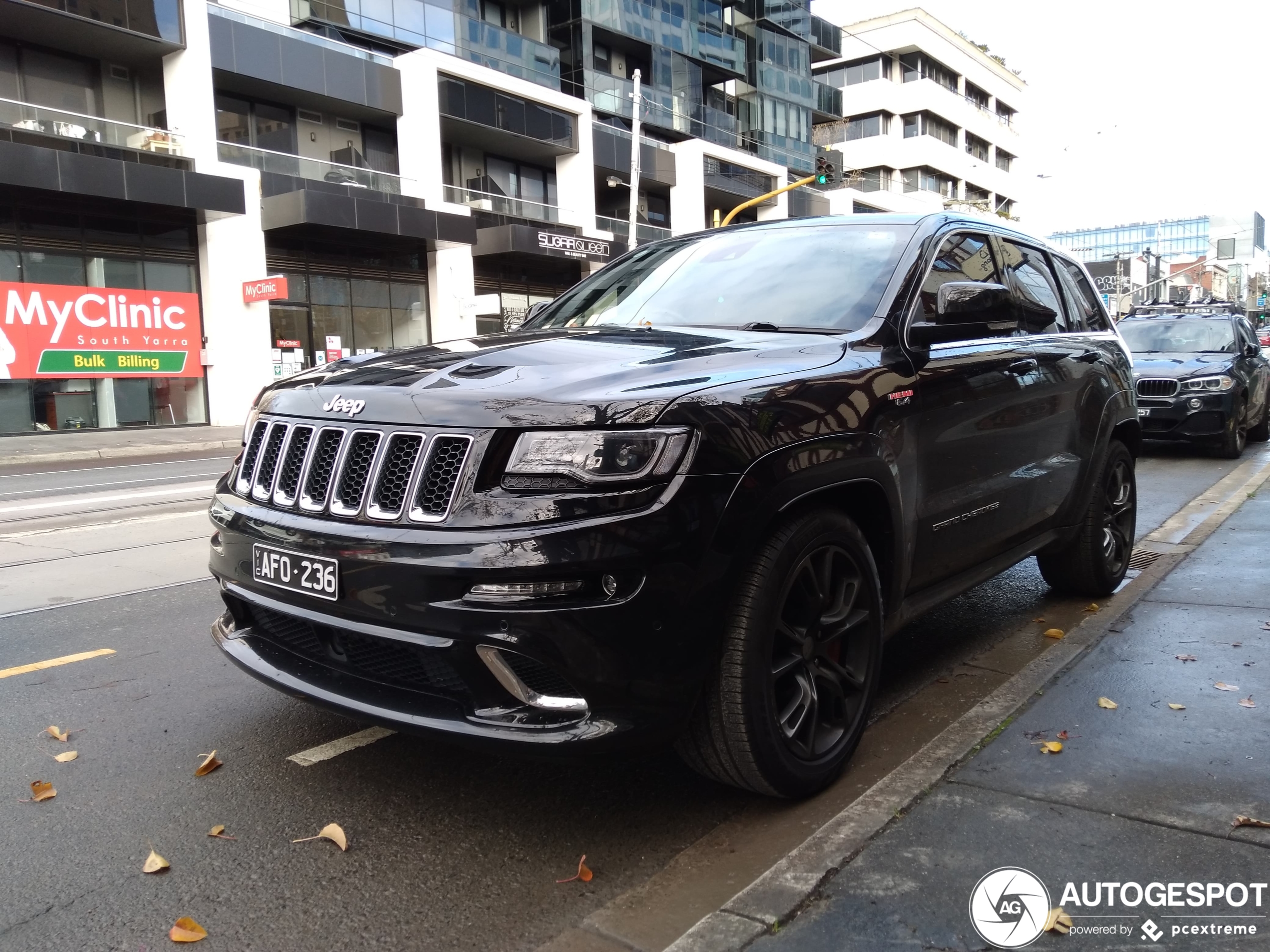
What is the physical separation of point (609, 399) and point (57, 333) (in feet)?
76.6

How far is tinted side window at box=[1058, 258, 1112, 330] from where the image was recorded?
539 centimetres

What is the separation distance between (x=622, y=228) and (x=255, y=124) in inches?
543

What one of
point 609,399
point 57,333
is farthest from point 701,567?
point 57,333

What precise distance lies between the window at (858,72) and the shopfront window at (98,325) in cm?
4573

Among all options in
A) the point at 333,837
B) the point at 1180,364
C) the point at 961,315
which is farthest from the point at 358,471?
the point at 1180,364

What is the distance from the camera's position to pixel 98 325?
22.7 m

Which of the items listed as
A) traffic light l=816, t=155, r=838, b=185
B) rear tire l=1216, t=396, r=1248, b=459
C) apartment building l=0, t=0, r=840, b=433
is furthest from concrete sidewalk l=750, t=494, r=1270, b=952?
traffic light l=816, t=155, r=838, b=185

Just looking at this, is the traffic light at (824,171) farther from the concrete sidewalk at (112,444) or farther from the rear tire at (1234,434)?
the concrete sidewalk at (112,444)

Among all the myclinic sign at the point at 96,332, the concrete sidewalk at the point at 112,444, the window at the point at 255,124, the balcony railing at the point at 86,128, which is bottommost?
the concrete sidewalk at the point at 112,444

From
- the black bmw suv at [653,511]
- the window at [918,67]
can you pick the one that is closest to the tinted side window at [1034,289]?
the black bmw suv at [653,511]

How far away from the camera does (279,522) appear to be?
2.87m

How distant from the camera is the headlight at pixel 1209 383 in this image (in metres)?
12.0

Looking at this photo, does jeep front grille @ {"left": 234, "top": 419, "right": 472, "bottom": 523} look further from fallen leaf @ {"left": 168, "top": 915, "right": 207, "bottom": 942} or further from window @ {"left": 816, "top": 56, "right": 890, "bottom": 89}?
window @ {"left": 816, "top": 56, "right": 890, "bottom": 89}

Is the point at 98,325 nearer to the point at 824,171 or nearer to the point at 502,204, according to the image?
the point at 502,204
